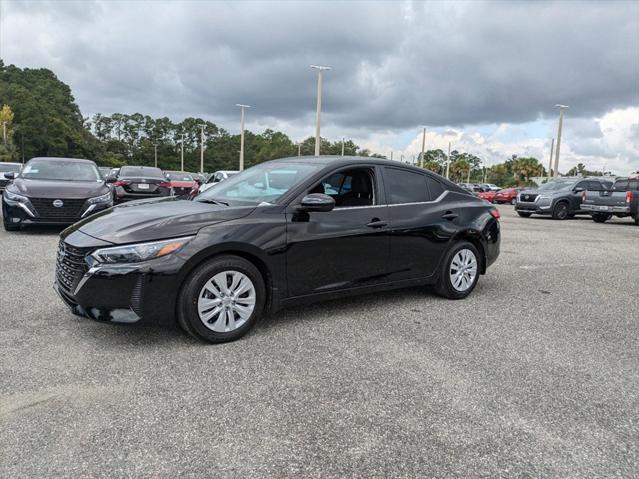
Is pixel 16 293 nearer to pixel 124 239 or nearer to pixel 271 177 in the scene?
pixel 124 239

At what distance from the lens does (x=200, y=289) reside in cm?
380

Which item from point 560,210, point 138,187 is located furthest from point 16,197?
point 560,210

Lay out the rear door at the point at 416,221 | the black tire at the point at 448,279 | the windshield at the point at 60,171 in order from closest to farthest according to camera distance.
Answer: the rear door at the point at 416,221, the black tire at the point at 448,279, the windshield at the point at 60,171

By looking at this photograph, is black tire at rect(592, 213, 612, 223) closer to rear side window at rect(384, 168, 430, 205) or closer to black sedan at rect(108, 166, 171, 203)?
black sedan at rect(108, 166, 171, 203)

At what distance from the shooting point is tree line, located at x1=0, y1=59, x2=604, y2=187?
77.1m

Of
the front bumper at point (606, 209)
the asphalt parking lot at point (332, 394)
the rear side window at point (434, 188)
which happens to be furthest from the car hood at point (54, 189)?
the front bumper at point (606, 209)

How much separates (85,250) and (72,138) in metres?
88.0

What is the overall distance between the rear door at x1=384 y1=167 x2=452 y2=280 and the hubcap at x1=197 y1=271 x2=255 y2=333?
1.60 meters

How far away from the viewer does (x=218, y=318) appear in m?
3.91

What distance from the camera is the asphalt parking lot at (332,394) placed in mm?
2473

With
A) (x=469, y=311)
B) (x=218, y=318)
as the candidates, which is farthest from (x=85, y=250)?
(x=469, y=311)

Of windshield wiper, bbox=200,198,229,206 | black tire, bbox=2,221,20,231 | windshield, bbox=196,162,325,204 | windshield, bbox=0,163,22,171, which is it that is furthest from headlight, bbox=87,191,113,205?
windshield, bbox=0,163,22,171

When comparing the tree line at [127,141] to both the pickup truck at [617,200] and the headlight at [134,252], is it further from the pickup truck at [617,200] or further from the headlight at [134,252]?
the headlight at [134,252]

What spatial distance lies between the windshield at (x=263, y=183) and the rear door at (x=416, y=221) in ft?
Result: 3.02
